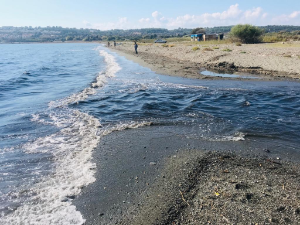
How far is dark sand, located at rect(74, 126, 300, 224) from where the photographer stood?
15.2 feet

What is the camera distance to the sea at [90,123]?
5504 millimetres

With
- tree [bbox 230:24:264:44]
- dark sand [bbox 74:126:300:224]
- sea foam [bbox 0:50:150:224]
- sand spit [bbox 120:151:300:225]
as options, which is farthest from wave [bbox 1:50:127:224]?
tree [bbox 230:24:264:44]

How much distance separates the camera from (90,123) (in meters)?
10.2

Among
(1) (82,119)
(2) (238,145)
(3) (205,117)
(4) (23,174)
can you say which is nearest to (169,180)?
(2) (238,145)

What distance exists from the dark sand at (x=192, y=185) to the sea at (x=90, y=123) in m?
0.44

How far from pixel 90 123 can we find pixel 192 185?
19.4ft

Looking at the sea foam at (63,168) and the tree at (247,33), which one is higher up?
the tree at (247,33)

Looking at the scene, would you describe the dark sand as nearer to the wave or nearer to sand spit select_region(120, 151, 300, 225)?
sand spit select_region(120, 151, 300, 225)

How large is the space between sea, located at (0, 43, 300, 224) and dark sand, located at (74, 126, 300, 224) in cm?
44

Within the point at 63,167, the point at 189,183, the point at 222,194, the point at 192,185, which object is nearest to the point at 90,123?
the point at 63,167

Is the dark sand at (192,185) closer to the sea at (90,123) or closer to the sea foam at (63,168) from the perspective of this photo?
the sea foam at (63,168)

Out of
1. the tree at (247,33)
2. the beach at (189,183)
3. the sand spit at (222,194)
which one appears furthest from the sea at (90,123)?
the tree at (247,33)

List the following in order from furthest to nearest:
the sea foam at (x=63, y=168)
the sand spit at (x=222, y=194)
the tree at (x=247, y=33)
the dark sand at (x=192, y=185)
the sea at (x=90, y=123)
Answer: the tree at (x=247, y=33) < the sea at (x=90, y=123) < the sea foam at (x=63, y=168) < the dark sand at (x=192, y=185) < the sand spit at (x=222, y=194)

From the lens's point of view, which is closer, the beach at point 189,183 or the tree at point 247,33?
the beach at point 189,183
